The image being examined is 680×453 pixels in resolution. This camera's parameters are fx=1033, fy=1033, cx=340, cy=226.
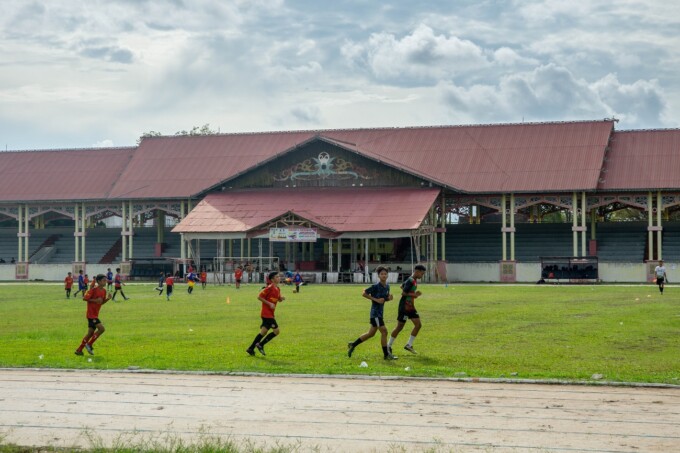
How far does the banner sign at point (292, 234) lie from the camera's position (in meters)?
61.1

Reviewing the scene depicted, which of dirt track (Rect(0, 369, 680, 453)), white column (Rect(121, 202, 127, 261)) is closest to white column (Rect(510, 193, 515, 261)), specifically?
white column (Rect(121, 202, 127, 261))

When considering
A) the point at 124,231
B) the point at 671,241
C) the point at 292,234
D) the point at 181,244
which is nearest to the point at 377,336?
the point at 292,234

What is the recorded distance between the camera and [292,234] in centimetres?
6141

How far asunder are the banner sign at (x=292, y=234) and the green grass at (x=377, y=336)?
19.1 metres

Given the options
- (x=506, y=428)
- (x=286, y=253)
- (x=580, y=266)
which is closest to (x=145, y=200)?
(x=286, y=253)

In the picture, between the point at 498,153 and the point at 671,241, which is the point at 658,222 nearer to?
the point at 671,241

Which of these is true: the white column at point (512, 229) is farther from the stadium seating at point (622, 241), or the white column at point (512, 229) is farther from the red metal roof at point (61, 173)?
the red metal roof at point (61, 173)

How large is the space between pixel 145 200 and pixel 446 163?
67.8ft

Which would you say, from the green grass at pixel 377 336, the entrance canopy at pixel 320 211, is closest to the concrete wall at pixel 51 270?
the entrance canopy at pixel 320 211

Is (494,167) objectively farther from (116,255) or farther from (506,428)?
(506,428)

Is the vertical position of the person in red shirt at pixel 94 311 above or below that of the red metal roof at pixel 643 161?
below

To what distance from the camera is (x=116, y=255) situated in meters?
74.1

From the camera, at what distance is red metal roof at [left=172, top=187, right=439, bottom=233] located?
199ft

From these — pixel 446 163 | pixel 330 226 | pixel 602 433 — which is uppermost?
pixel 446 163
